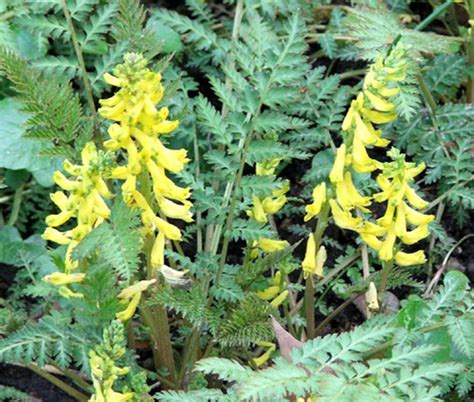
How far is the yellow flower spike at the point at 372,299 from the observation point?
2678 mm

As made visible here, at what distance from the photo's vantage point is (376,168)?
8.05 ft

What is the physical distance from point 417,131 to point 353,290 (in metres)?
0.91

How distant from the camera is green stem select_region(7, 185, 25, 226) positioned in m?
3.45

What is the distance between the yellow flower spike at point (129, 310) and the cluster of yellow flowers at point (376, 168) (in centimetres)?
52

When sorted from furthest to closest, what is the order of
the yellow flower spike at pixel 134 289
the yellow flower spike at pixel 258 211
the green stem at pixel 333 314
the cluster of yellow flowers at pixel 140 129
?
the green stem at pixel 333 314, the yellow flower spike at pixel 258 211, the yellow flower spike at pixel 134 289, the cluster of yellow flowers at pixel 140 129

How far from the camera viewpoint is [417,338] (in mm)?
2426

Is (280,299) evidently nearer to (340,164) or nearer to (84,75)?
(340,164)

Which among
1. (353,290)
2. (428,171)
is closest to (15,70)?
(353,290)

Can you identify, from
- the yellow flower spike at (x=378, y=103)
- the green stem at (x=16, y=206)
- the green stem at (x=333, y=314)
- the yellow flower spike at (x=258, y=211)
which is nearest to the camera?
the yellow flower spike at (x=378, y=103)

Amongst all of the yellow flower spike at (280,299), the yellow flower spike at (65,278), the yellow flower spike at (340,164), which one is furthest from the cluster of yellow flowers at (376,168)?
the yellow flower spike at (65,278)

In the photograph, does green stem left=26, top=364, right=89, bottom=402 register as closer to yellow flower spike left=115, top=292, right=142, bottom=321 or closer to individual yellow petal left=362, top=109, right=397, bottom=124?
yellow flower spike left=115, top=292, right=142, bottom=321

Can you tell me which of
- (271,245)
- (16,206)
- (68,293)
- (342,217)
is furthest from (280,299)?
(16,206)

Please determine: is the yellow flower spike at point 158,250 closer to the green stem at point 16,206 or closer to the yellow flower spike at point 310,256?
the yellow flower spike at point 310,256

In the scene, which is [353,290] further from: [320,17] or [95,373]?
[320,17]
